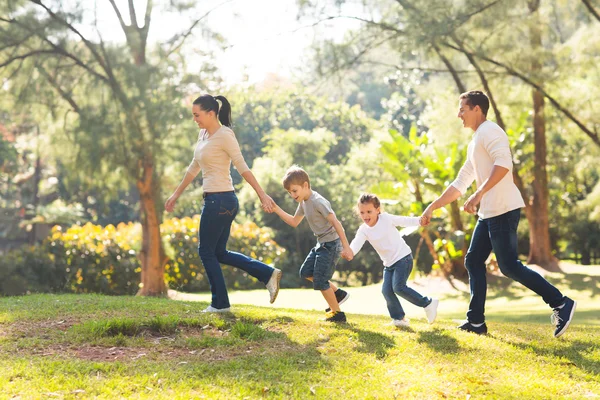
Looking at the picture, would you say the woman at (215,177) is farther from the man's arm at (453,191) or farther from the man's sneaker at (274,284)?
the man's arm at (453,191)

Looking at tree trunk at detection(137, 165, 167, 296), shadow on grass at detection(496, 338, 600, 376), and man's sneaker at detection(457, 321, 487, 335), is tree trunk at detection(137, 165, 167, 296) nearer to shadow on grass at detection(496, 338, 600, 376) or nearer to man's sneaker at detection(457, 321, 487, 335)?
man's sneaker at detection(457, 321, 487, 335)

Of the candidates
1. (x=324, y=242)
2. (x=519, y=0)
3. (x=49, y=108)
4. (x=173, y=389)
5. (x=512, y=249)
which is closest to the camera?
(x=173, y=389)

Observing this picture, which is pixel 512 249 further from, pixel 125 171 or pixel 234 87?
pixel 234 87

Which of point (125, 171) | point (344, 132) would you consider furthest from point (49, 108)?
point (344, 132)

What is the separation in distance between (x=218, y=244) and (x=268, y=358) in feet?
5.87

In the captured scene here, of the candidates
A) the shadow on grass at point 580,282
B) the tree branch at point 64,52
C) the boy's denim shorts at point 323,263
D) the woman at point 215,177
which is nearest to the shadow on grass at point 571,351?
the boy's denim shorts at point 323,263

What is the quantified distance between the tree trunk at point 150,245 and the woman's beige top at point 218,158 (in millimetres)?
7496

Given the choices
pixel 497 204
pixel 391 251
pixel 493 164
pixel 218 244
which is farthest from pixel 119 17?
pixel 497 204

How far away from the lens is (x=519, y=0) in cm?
1291

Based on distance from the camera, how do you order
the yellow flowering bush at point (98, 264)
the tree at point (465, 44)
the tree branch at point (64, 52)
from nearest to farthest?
the tree at point (465, 44), the tree branch at point (64, 52), the yellow flowering bush at point (98, 264)

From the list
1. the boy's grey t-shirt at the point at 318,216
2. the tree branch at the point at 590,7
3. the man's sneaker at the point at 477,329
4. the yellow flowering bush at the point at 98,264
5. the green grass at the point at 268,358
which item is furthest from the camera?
the yellow flowering bush at the point at 98,264

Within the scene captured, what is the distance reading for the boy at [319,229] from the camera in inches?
241

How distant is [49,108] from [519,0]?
28.9 feet

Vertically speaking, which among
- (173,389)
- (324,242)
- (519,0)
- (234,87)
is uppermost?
(519,0)
